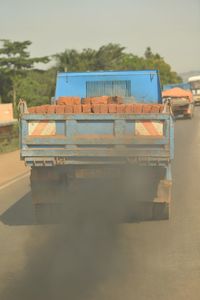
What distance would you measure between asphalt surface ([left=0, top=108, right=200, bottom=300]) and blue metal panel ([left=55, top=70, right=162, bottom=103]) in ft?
6.48

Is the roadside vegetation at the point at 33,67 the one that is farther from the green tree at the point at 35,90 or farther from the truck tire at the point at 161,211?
the truck tire at the point at 161,211

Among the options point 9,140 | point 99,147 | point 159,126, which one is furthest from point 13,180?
point 9,140

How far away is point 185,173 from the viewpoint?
1433 cm

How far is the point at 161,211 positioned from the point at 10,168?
8911 millimetres

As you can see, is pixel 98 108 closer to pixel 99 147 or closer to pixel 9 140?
pixel 99 147

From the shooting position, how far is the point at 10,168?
17.1 metres

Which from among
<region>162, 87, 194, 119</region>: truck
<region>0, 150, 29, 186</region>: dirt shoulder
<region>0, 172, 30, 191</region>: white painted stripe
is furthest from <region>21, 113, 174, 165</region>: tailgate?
<region>162, 87, 194, 119</region>: truck

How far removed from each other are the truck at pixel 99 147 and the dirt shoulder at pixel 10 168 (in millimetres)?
5799

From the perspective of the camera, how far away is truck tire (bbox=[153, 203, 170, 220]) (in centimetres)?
879

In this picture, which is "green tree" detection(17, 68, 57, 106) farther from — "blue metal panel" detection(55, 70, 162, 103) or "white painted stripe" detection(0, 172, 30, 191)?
"blue metal panel" detection(55, 70, 162, 103)

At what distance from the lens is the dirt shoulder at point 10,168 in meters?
15.2

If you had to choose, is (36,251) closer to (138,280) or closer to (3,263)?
(3,263)

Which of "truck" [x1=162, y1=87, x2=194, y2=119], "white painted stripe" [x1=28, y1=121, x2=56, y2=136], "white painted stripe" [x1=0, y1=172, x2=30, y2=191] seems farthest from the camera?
"truck" [x1=162, y1=87, x2=194, y2=119]

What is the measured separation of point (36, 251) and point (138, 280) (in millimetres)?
1743
